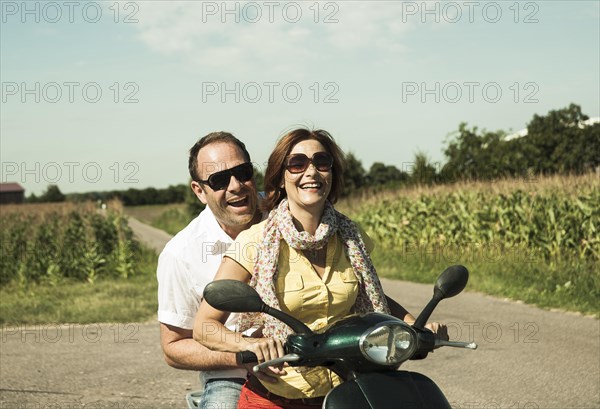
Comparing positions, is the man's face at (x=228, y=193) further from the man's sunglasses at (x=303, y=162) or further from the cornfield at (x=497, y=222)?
the cornfield at (x=497, y=222)

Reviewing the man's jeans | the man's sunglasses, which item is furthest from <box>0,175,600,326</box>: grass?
the man's sunglasses

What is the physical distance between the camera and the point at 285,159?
9.97 feet

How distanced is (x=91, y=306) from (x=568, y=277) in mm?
7126

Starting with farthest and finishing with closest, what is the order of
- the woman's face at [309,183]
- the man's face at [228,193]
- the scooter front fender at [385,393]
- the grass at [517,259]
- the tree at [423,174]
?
the tree at [423,174] < the grass at [517,259] < the man's face at [228,193] < the woman's face at [309,183] < the scooter front fender at [385,393]

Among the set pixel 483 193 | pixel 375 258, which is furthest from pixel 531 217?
pixel 375 258

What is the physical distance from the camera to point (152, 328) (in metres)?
10.6

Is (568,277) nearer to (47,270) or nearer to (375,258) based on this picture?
(375,258)

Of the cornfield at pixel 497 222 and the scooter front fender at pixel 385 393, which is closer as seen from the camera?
the scooter front fender at pixel 385 393

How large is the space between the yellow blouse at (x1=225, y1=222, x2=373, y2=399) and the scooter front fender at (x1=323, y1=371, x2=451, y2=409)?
0.43 metres

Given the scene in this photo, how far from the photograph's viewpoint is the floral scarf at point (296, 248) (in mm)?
2846

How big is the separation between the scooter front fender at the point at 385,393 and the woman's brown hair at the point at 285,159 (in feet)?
3.24

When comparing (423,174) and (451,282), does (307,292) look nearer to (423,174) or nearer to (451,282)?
(451,282)

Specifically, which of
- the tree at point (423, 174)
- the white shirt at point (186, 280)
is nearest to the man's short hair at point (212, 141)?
the white shirt at point (186, 280)

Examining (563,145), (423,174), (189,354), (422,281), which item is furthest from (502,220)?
(563,145)
